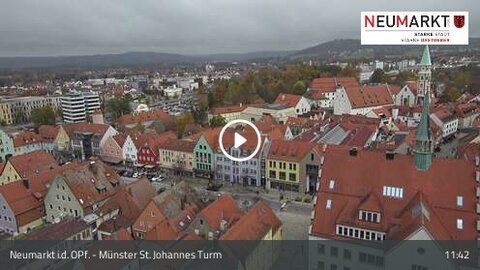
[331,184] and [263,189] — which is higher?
[331,184]

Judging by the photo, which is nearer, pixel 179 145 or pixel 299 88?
pixel 179 145

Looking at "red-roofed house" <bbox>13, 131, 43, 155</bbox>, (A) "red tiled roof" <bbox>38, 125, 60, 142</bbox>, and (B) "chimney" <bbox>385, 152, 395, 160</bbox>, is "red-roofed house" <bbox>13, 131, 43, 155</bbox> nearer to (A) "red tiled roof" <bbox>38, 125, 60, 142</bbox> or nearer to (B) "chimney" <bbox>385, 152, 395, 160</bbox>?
(A) "red tiled roof" <bbox>38, 125, 60, 142</bbox>

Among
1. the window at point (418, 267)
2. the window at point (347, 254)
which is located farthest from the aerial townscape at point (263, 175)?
the window at point (418, 267)

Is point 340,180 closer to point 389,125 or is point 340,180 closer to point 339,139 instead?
point 339,139

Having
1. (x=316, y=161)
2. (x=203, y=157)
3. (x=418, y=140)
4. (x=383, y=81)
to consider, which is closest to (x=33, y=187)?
(x=203, y=157)

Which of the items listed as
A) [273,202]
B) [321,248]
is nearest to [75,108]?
[273,202]

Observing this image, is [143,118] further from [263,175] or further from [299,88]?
[299,88]

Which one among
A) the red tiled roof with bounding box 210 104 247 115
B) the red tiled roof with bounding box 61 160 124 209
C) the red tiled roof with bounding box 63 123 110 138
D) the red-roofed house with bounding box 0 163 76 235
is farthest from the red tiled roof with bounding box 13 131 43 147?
the red tiled roof with bounding box 61 160 124 209
